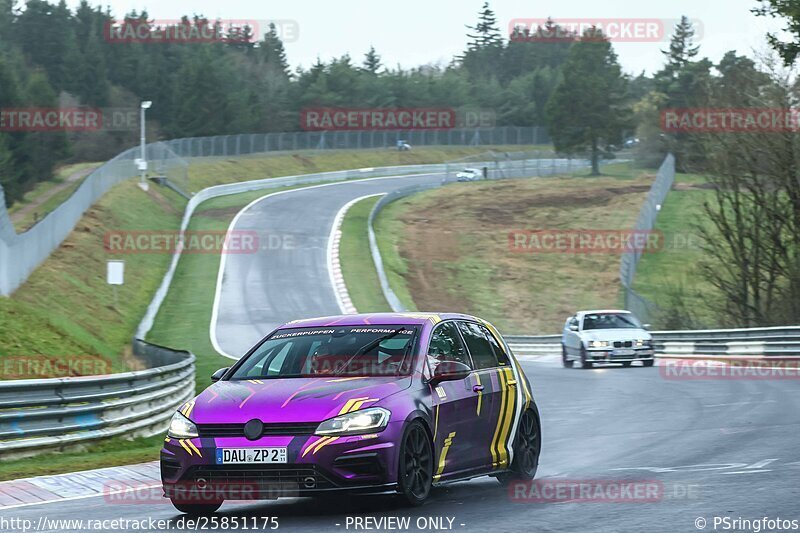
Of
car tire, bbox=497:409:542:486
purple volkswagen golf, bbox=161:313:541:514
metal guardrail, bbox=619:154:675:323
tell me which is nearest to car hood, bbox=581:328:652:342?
metal guardrail, bbox=619:154:675:323

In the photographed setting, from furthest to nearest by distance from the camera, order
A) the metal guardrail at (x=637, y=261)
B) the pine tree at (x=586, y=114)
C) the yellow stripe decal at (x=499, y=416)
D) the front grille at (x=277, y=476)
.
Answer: the pine tree at (x=586, y=114), the metal guardrail at (x=637, y=261), the yellow stripe decal at (x=499, y=416), the front grille at (x=277, y=476)

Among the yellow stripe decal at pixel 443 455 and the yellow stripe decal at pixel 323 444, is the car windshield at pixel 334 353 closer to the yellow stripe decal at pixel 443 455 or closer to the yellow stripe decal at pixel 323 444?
the yellow stripe decal at pixel 443 455

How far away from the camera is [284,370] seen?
9875 millimetres

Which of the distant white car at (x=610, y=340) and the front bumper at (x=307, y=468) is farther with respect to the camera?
the distant white car at (x=610, y=340)

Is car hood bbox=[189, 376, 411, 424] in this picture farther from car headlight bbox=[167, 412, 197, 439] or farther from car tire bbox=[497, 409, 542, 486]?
car tire bbox=[497, 409, 542, 486]

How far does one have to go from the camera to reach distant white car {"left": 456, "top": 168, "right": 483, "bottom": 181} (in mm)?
98188

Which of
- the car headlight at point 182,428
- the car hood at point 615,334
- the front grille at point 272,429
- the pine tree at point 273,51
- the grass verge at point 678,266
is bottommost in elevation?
the grass verge at point 678,266

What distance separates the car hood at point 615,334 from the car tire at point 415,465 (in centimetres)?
2405

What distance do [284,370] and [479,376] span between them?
173 centimetres

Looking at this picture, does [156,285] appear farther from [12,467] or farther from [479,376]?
[479,376]

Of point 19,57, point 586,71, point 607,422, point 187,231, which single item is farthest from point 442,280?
point 19,57

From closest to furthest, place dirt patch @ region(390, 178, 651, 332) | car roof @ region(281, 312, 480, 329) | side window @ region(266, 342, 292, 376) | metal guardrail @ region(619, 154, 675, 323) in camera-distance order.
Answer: side window @ region(266, 342, 292, 376) → car roof @ region(281, 312, 480, 329) → metal guardrail @ region(619, 154, 675, 323) → dirt patch @ region(390, 178, 651, 332)

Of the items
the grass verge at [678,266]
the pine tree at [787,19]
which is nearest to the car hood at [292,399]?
the pine tree at [787,19]

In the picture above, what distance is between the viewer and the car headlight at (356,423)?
874 centimetres
